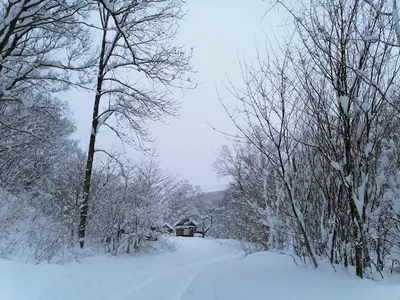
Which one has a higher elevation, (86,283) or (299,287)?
(299,287)

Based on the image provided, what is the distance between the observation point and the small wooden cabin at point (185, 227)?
183 feet

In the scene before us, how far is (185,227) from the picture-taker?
5591 centimetres

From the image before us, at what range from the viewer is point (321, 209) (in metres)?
7.02

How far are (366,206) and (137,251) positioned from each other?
12.6 m

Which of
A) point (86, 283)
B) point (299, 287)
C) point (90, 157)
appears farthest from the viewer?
point (90, 157)

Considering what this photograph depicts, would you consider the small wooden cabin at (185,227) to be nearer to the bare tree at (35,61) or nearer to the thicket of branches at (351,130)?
the bare tree at (35,61)

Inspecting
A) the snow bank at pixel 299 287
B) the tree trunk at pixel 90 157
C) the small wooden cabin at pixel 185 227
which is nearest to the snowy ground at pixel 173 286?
the snow bank at pixel 299 287

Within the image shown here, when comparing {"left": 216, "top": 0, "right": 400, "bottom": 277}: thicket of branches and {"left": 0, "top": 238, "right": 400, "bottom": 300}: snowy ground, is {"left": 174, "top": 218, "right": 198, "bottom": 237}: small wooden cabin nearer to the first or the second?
{"left": 0, "top": 238, "right": 400, "bottom": 300}: snowy ground

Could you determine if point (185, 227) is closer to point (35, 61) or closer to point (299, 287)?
point (35, 61)

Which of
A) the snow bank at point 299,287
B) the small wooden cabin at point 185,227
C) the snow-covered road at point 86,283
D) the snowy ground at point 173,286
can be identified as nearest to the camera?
the snow bank at point 299,287

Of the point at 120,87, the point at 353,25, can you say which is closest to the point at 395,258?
the point at 353,25

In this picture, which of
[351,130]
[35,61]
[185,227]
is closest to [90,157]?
[35,61]

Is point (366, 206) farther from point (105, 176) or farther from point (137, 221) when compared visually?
point (105, 176)

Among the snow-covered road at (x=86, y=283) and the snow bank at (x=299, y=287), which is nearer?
the snow bank at (x=299, y=287)
